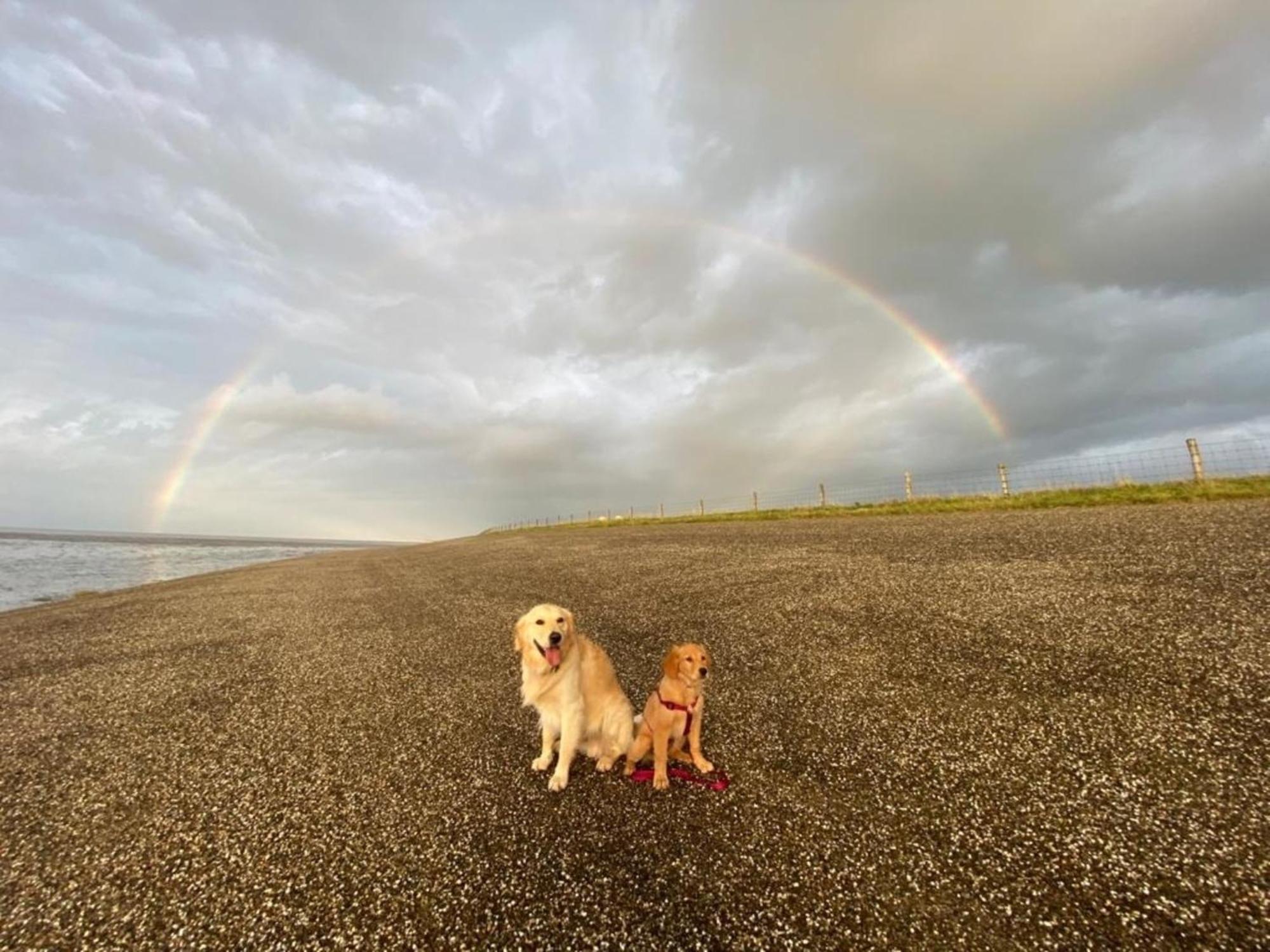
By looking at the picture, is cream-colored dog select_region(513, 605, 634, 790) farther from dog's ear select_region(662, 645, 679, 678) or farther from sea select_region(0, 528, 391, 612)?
sea select_region(0, 528, 391, 612)

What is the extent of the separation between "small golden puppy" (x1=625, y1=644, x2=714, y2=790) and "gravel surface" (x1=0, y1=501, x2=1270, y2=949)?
0.85ft

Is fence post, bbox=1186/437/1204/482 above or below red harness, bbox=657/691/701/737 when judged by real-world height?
above

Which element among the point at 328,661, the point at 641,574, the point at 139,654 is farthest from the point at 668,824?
the point at 139,654

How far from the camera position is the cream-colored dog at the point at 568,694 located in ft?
16.3

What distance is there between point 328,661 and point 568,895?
285 inches

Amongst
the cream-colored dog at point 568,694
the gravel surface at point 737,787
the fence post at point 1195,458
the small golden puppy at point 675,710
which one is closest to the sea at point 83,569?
the gravel surface at point 737,787

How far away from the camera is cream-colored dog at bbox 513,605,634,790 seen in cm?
496

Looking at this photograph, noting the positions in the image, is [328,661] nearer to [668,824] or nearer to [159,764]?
[159,764]

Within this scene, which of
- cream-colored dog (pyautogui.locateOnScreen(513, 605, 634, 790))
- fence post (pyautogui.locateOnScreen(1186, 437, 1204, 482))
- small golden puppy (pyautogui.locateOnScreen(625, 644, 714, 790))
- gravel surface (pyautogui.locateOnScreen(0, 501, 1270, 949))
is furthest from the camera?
fence post (pyautogui.locateOnScreen(1186, 437, 1204, 482))

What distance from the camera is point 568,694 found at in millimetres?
4938

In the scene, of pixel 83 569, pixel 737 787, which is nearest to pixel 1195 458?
pixel 737 787

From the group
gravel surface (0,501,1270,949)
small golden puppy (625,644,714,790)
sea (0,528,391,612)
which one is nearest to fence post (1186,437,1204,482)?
gravel surface (0,501,1270,949)

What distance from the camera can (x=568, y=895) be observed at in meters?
3.58

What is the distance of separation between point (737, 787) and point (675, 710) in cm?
83
